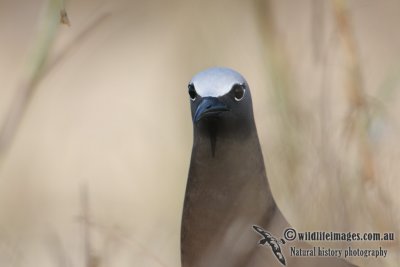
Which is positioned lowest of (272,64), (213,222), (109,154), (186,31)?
(213,222)

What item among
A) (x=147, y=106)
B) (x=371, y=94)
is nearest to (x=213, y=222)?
(x=371, y=94)

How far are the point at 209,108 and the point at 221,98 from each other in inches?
2.3

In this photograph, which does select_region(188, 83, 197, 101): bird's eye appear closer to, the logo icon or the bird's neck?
the bird's neck

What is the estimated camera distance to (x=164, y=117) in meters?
1.89

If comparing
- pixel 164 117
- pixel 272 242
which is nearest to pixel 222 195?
pixel 272 242

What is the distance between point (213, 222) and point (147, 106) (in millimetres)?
563

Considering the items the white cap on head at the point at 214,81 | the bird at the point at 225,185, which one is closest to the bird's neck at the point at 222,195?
the bird at the point at 225,185

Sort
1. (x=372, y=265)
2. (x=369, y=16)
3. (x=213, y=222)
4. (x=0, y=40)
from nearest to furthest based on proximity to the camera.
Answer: (x=372, y=265), (x=213, y=222), (x=369, y=16), (x=0, y=40)

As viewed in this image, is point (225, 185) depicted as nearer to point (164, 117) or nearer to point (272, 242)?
point (272, 242)

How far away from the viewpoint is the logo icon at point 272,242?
1.55m

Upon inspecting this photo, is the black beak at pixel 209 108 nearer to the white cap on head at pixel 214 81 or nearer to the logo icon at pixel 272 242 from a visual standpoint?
the white cap on head at pixel 214 81

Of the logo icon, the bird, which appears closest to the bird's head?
the bird

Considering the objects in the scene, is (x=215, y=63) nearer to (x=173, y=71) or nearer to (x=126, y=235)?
(x=173, y=71)

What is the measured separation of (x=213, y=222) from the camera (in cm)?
162
